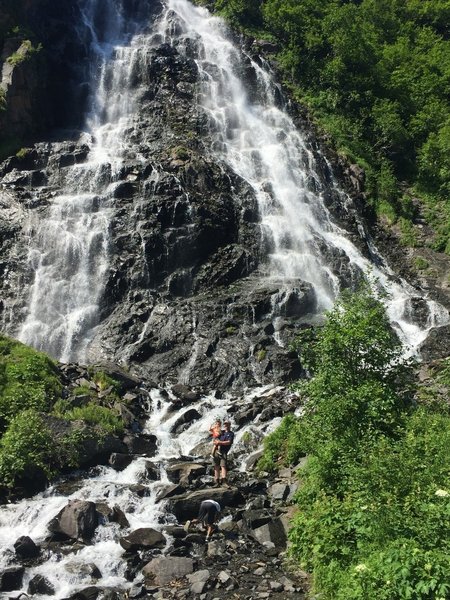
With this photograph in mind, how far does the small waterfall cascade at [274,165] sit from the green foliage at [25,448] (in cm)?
1533

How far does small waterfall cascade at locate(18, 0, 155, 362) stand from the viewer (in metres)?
25.5

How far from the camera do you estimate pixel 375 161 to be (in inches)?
1603

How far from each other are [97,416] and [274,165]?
23463 mm

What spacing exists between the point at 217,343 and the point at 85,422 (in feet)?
31.0

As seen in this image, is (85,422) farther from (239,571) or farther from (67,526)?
(239,571)

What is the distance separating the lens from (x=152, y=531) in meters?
11.0

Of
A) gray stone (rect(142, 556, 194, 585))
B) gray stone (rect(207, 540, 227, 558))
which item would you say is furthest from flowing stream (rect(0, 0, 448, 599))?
gray stone (rect(207, 540, 227, 558))

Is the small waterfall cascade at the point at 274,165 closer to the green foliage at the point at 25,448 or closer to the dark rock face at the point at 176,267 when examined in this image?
the dark rock face at the point at 176,267

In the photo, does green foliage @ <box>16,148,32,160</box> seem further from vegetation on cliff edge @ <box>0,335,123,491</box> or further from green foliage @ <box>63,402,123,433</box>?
green foliage @ <box>63,402,123,433</box>

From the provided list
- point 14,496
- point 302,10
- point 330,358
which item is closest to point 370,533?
point 330,358

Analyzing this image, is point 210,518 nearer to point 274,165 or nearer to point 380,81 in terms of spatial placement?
point 274,165

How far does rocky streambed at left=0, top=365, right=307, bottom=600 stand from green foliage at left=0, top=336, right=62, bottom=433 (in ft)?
8.32

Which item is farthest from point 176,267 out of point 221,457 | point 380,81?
point 380,81

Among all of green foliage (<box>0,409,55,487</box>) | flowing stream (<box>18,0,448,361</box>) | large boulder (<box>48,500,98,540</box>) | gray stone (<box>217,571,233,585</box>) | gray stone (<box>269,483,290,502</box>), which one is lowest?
gray stone (<box>217,571,233,585</box>)
